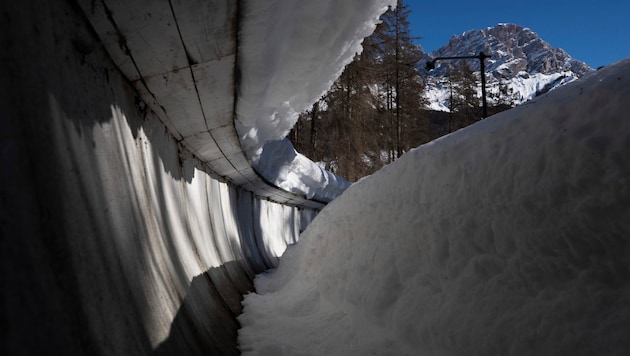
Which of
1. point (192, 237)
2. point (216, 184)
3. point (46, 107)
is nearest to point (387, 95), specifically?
point (216, 184)

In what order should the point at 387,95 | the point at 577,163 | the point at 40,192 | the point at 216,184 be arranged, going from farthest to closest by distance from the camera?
the point at 387,95 < the point at 216,184 < the point at 577,163 < the point at 40,192

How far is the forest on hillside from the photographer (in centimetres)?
1992

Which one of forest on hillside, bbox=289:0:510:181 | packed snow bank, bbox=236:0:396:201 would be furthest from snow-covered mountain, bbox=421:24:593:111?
packed snow bank, bbox=236:0:396:201

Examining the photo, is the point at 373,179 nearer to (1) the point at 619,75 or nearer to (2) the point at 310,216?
(1) the point at 619,75

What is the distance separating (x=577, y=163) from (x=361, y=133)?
18.7 meters

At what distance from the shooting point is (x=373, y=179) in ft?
16.0

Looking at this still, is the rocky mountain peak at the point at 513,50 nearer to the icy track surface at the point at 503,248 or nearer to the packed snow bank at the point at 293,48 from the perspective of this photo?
the packed snow bank at the point at 293,48

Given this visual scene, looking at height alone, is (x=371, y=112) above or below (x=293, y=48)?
above

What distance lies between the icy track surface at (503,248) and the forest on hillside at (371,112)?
15589 mm

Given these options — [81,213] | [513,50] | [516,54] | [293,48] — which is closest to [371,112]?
[293,48]

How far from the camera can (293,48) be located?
9.86 feet

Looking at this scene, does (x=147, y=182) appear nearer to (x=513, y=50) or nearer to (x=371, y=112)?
(x=371, y=112)

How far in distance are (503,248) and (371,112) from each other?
1960 cm

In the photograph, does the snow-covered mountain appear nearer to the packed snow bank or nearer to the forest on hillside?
the forest on hillside
